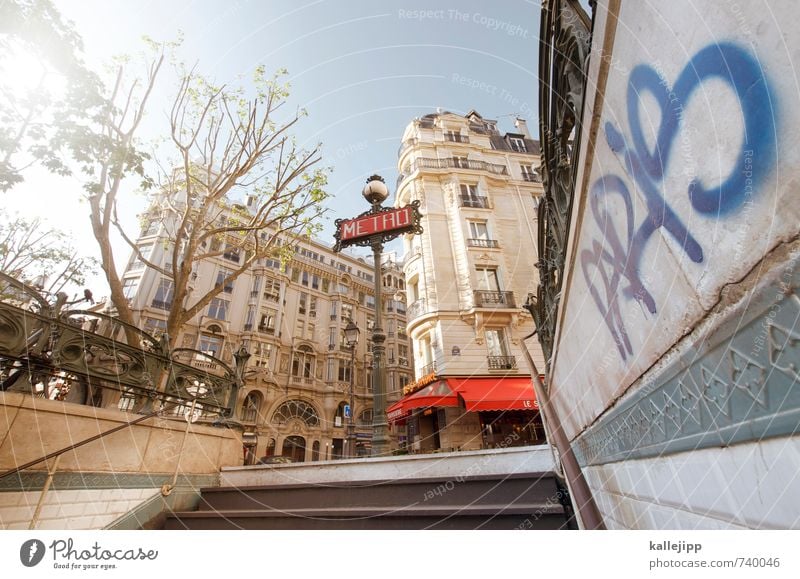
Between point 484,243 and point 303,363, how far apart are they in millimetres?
19637

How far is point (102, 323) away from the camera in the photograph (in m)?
17.3

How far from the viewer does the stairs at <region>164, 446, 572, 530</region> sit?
2.60 m

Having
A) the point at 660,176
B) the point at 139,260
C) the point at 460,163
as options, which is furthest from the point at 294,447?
the point at 660,176

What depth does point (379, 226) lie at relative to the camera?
23.7 ft

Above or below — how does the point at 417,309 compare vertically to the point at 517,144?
below

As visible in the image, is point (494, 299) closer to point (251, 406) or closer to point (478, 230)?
point (478, 230)

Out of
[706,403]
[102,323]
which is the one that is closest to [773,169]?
[706,403]

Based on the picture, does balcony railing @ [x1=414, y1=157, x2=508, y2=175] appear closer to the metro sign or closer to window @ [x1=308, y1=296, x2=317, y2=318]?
the metro sign

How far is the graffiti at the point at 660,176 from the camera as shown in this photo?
749 millimetres

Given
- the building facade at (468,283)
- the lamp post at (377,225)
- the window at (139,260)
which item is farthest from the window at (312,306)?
the lamp post at (377,225)

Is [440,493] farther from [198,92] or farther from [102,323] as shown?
[102,323]

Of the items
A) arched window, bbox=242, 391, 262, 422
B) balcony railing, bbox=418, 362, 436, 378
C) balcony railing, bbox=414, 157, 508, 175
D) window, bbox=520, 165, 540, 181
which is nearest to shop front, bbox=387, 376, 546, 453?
balcony railing, bbox=418, 362, 436, 378

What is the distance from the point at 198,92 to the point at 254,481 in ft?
30.9
